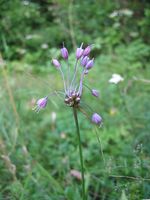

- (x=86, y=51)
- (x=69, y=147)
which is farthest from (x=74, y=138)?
(x=86, y=51)

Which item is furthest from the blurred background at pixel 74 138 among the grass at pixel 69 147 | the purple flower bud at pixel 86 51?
the purple flower bud at pixel 86 51

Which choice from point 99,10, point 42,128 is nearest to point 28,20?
point 99,10

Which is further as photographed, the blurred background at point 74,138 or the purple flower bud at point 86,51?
the blurred background at point 74,138

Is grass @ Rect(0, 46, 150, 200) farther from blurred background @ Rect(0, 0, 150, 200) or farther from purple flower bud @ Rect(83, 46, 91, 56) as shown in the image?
purple flower bud @ Rect(83, 46, 91, 56)

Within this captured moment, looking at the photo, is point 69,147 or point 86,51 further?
point 69,147

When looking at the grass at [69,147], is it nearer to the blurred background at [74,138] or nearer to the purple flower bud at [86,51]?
the blurred background at [74,138]

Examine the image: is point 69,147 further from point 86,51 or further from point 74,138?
point 86,51

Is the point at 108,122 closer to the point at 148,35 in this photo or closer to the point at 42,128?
the point at 42,128

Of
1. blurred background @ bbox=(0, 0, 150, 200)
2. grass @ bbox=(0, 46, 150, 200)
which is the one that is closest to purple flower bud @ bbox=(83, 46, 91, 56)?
blurred background @ bbox=(0, 0, 150, 200)
